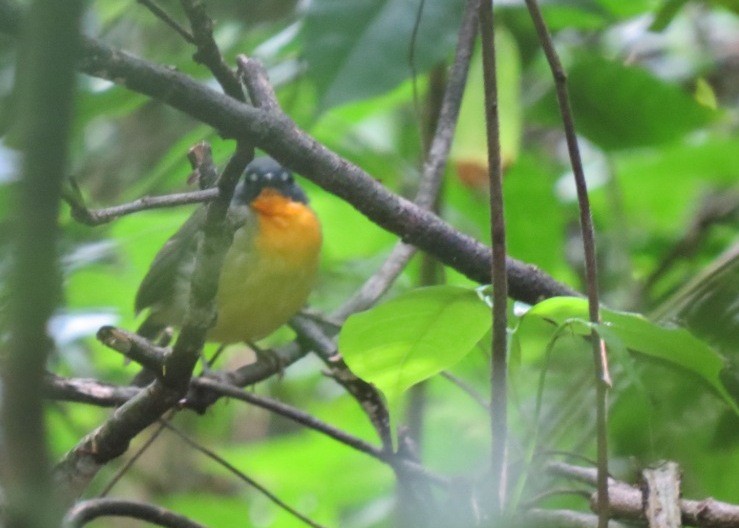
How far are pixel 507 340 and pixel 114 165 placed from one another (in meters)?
2.89

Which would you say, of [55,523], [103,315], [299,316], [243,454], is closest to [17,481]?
[55,523]

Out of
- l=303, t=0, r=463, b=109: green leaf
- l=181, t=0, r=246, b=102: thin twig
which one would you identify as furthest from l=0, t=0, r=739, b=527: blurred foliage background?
l=181, t=0, r=246, b=102: thin twig

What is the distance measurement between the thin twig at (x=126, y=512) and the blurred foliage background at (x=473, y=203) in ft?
0.85

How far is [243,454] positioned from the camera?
3.03 meters

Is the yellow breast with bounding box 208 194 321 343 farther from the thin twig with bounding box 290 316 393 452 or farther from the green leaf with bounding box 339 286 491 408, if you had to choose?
the green leaf with bounding box 339 286 491 408

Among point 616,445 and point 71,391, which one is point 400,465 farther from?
point 616,445

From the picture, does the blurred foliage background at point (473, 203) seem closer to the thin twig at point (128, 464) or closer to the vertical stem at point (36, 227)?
the thin twig at point (128, 464)

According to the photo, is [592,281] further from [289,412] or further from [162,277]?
[162,277]

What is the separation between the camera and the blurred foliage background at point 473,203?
5.46ft

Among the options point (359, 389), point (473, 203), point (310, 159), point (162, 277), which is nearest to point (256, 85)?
point (310, 159)

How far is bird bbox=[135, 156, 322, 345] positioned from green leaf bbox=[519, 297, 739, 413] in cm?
112

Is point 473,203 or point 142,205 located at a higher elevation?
point 473,203

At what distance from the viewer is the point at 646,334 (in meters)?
0.96

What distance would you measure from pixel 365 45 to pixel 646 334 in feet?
3.15
